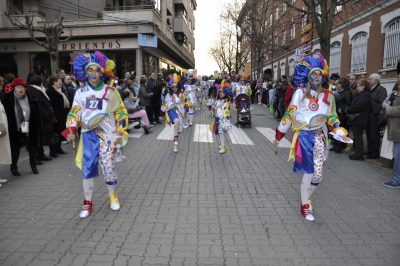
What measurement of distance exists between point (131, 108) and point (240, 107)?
4467 mm

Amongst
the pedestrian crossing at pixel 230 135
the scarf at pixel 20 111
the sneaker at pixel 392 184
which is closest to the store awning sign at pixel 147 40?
the pedestrian crossing at pixel 230 135

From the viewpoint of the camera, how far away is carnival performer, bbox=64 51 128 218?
459 cm

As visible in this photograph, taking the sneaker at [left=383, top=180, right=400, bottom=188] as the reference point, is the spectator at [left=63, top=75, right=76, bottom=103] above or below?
above

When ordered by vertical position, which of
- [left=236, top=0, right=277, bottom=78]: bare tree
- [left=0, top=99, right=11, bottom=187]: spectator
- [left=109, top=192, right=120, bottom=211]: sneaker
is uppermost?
[left=236, top=0, right=277, bottom=78]: bare tree

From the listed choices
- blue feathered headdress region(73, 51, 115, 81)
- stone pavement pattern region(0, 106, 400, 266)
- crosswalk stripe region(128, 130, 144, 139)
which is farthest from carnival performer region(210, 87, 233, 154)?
blue feathered headdress region(73, 51, 115, 81)

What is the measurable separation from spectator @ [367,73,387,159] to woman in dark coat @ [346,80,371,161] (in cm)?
17

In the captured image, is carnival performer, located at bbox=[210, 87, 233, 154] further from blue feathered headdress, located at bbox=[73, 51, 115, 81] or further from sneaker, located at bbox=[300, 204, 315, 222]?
blue feathered headdress, located at bbox=[73, 51, 115, 81]

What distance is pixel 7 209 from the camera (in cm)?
493

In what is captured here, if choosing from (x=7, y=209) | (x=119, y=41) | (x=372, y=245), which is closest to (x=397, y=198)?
(x=372, y=245)

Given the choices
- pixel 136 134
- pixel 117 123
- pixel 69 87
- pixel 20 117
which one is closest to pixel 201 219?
pixel 117 123

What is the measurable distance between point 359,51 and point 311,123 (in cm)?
1547

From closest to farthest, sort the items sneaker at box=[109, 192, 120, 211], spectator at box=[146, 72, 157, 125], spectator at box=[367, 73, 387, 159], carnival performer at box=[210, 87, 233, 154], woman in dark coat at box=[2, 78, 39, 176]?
1. sneaker at box=[109, 192, 120, 211]
2. woman in dark coat at box=[2, 78, 39, 176]
3. spectator at box=[367, 73, 387, 159]
4. carnival performer at box=[210, 87, 233, 154]
5. spectator at box=[146, 72, 157, 125]

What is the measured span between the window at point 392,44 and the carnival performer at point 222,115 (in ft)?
30.2

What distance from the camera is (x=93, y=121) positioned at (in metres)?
4.59
